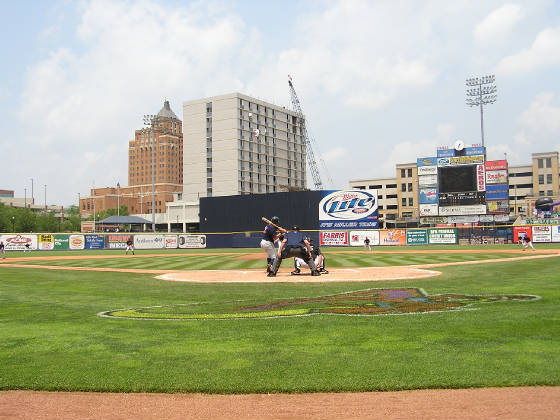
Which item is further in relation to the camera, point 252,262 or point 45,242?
point 45,242

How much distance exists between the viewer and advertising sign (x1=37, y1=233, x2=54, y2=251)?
57694mm

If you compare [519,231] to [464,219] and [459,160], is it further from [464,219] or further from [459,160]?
[459,160]

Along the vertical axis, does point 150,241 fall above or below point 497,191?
below

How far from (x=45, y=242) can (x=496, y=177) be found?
59.6 metres

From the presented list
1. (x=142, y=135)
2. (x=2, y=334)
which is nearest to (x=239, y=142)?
(x=142, y=135)

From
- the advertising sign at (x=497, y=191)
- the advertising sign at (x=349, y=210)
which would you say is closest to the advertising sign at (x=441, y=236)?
the advertising sign at (x=349, y=210)

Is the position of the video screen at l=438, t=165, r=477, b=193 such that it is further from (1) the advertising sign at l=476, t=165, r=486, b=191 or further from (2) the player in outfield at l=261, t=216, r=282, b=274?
(2) the player in outfield at l=261, t=216, r=282, b=274

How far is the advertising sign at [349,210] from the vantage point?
5725 centimetres

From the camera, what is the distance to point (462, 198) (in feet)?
204

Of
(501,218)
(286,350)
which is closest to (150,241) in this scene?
(501,218)

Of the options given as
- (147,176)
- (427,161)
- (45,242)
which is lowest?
(45,242)

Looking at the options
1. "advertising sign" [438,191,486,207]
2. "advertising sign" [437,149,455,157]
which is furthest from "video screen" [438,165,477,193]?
"advertising sign" [437,149,455,157]

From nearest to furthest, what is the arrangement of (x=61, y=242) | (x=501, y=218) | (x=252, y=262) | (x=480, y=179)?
(x=252, y=262) → (x=61, y=242) → (x=480, y=179) → (x=501, y=218)

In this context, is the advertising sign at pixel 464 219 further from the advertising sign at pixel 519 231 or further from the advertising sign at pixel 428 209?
the advertising sign at pixel 519 231
